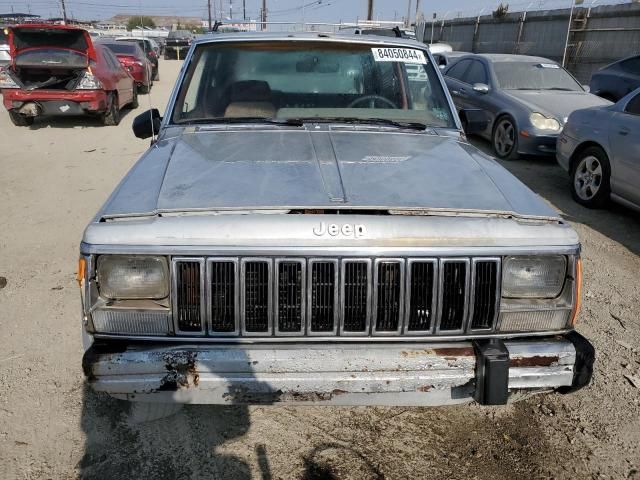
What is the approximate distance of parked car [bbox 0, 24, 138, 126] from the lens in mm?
10820

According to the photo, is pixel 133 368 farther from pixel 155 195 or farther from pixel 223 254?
pixel 155 195

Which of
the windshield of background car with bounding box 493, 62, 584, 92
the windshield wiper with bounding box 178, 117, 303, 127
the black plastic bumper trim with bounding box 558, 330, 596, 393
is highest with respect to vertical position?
the windshield wiper with bounding box 178, 117, 303, 127

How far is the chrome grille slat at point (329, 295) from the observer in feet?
7.20

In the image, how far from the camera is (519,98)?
8992mm

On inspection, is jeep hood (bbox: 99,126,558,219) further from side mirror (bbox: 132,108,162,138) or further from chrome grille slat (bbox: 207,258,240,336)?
side mirror (bbox: 132,108,162,138)

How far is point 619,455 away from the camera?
2777mm

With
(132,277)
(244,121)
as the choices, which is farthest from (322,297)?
(244,121)

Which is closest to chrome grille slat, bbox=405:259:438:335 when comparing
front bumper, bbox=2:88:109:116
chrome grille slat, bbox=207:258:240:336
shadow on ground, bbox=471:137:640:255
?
chrome grille slat, bbox=207:258:240:336

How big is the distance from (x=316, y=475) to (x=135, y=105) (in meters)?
13.8

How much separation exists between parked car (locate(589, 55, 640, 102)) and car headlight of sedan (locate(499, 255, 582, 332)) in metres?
10.4

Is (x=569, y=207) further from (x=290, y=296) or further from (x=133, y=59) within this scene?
(x=133, y=59)

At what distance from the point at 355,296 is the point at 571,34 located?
20.4 meters

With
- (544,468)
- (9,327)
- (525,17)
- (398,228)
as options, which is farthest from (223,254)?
(525,17)

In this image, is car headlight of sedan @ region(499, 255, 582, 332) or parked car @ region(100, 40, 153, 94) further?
parked car @ region(100, 40, 153, 94)
